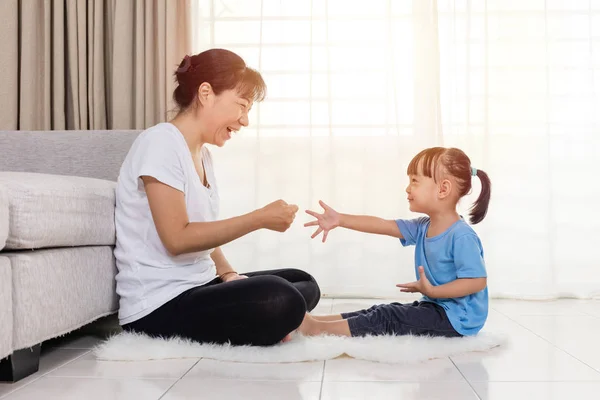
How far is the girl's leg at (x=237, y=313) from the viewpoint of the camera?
1.59 m

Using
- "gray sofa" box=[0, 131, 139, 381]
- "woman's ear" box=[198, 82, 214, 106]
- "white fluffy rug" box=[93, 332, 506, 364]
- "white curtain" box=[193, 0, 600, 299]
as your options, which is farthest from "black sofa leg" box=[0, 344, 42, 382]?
"white curtain" box=[193, 0, 600, 299]

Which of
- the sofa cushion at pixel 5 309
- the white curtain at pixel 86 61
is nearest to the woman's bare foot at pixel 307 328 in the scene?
the sofa cushion at pixel 5 309

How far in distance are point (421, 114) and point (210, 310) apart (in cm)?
158

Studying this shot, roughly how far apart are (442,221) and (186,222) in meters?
0.76

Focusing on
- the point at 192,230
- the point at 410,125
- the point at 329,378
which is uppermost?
the point at 410,125

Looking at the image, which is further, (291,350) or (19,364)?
(291,350)

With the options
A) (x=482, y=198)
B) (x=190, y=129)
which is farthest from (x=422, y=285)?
(x=190, y=129)

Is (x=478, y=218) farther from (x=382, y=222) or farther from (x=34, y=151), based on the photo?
(x=34, y=151)

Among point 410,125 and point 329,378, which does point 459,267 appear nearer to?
point 329,378

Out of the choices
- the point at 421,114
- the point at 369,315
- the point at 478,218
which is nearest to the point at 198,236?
the point at 369,315

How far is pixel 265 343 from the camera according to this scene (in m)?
1.63

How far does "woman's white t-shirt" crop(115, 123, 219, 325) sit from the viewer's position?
1627mm

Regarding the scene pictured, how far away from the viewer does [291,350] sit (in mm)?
1578

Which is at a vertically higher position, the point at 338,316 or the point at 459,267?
the point at 459,267
